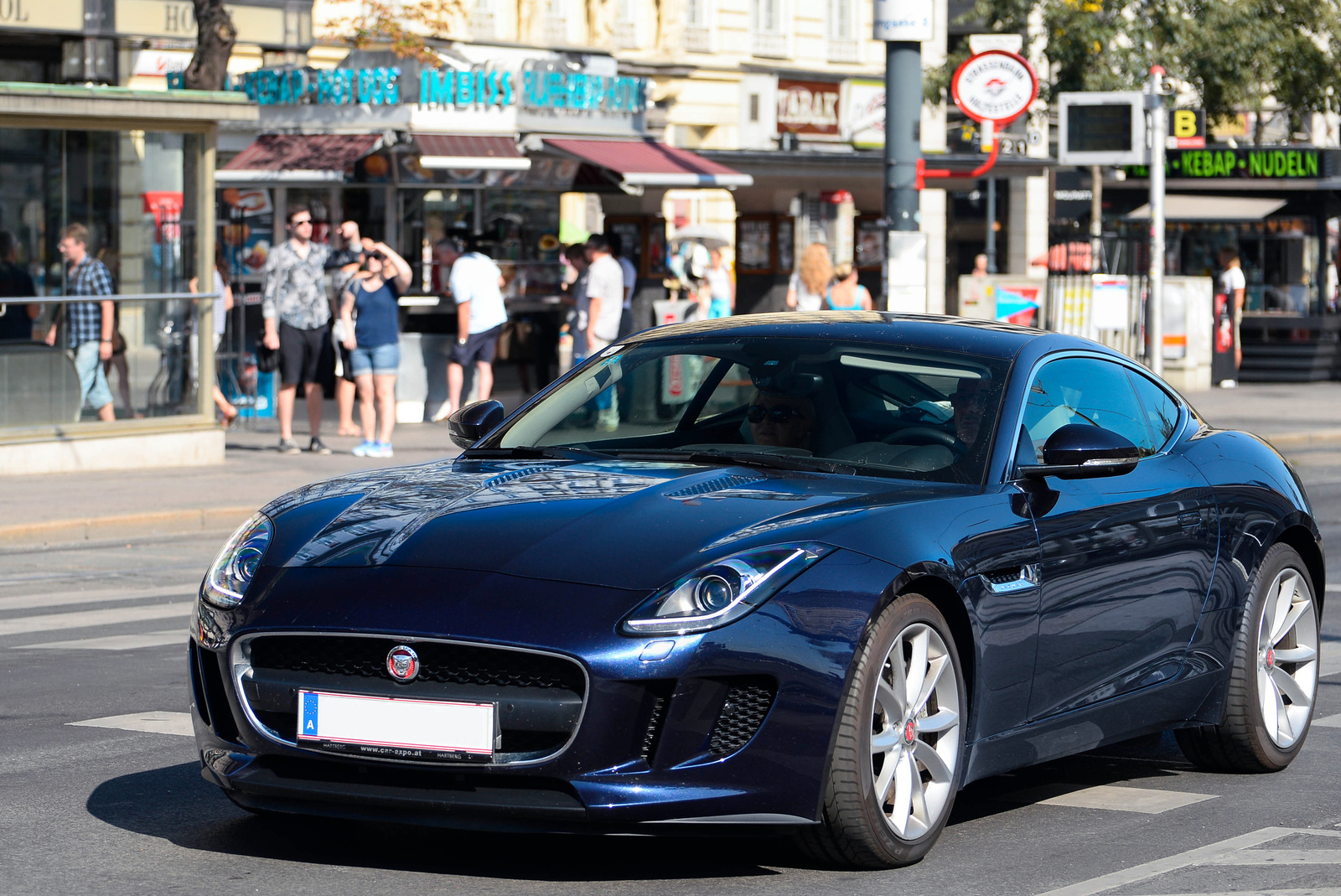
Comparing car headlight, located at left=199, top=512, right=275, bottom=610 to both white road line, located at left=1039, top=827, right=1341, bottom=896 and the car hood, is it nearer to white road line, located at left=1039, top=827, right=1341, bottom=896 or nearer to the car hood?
the car hood

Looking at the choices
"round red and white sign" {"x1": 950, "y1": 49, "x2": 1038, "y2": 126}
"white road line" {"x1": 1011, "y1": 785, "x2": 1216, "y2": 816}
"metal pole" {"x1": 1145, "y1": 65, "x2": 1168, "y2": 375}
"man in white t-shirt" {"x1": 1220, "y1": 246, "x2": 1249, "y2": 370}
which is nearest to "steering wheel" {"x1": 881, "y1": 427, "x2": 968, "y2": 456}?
"white road line" {"x1": 1011, "y1": 785, "x2": 1216, "y2": 816}

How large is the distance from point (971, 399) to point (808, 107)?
36.8m

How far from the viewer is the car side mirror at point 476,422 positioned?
263 inches

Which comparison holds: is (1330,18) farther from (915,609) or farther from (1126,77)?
(915,609)

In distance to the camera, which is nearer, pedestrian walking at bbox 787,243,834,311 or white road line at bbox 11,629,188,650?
white road line at bbox 11,629,188,650

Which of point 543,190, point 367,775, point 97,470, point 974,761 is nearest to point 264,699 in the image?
point 367,775

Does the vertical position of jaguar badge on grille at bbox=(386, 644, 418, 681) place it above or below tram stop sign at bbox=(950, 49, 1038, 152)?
below

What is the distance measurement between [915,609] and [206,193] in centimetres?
1361

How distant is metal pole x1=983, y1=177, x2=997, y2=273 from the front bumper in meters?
41.7

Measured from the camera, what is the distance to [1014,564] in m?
5.62

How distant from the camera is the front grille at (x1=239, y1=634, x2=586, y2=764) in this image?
484cm

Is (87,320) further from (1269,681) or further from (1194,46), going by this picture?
(1194,46)

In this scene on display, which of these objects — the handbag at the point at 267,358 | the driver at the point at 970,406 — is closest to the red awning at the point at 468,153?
the handbag at the point at 267,358

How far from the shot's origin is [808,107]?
42219 millimetres
